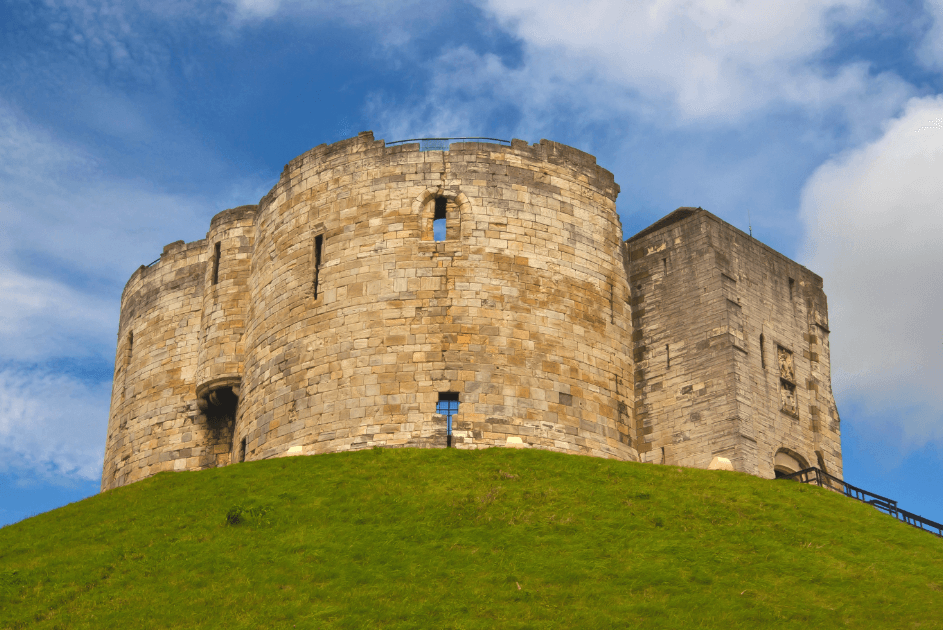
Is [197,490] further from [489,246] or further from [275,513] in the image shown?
[489,246]

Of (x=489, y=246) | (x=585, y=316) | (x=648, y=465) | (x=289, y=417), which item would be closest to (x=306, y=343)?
(x=289, y=417)

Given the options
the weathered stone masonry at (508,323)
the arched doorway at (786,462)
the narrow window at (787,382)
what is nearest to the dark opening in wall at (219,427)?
the weathered stone masonry at (508,323)

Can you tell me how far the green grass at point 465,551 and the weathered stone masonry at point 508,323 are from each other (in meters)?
2.44

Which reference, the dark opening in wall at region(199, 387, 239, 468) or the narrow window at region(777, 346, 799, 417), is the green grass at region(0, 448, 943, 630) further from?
the dark opening in wall at region(199, 387, 239, 468)

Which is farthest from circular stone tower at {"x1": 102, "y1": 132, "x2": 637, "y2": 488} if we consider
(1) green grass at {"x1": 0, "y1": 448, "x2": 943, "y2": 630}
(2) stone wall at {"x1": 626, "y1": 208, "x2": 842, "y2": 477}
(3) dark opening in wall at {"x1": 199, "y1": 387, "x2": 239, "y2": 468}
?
(1) green grass at {"x1": 0, "y1": 448, "x2": 943, "y2": 630}

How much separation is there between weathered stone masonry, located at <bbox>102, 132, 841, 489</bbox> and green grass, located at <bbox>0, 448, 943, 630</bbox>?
2440 mm

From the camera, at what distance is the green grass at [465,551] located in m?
17.9

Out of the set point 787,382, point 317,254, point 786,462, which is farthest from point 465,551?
point 787,382

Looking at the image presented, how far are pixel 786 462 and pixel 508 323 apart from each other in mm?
8235

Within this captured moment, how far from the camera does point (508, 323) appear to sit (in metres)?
28.5

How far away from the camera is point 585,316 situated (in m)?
29.6

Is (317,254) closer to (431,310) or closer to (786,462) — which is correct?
(431,310)

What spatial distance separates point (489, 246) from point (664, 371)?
5574 millimetres

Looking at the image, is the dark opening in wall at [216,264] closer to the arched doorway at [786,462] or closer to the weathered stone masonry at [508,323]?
the weathered stone masonry at [508,323]
